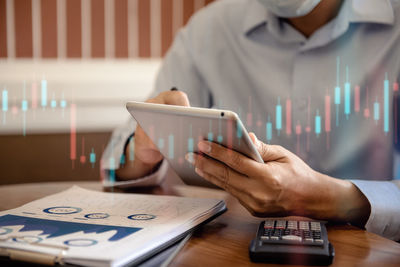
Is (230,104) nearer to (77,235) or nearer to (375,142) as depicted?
(375,142)

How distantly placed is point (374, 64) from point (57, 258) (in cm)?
85

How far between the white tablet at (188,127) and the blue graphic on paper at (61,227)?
15 cm

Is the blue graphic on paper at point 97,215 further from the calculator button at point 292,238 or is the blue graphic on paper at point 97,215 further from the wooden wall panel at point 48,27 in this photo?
the wooden wall panel at point 48,27

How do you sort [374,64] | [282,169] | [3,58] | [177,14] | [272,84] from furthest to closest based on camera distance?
1. [177,14]
2. [3,58]
3. [272,84]
4. [374,64]
5. [282,169]

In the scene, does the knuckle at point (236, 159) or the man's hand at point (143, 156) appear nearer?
the knuckle at point (236, 159)

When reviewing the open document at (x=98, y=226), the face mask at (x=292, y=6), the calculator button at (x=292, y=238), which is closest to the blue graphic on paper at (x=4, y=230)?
the open document at (x=98, y=226)

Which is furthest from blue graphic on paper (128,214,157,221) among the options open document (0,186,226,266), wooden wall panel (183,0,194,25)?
wooden wall panel (183,0,194,25)

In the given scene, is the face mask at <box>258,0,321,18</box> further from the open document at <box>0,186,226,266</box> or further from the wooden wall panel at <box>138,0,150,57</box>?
the wooden wall panel at <box>138,0,150,57</box>

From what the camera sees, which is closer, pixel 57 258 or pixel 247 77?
pixel 57 258

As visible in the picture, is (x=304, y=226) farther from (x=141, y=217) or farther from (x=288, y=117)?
Result: (x=288, y=117)

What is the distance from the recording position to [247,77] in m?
1.18

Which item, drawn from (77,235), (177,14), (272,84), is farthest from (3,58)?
(77,235)

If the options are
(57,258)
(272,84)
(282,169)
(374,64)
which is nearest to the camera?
(57,258)

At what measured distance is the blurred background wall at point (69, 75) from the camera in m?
1.60
